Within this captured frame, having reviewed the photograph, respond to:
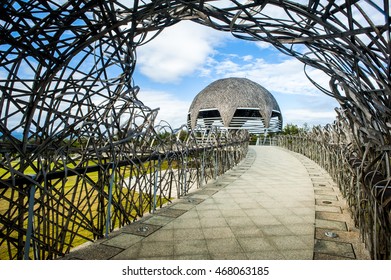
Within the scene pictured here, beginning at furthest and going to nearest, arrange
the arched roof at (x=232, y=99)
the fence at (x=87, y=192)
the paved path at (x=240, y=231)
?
the arched roof at (x=232, y=99)
the paved path at (x=240, y=231)
the fence at (x=87, y=192)

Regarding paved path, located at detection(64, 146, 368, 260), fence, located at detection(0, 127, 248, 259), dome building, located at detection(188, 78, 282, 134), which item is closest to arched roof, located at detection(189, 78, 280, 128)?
dome building, located at detection(188, 78, 282, 134)

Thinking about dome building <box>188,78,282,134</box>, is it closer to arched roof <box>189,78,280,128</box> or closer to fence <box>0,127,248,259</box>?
arched roof <box>189,78,280,128</box>

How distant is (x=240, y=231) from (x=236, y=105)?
2936cm

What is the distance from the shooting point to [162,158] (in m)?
3.09

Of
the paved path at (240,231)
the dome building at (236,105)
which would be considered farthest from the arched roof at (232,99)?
the paved path at (240,231)

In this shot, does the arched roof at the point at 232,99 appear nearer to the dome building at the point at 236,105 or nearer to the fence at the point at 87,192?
the dome building at the point at 236,105

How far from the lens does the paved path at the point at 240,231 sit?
1854mm

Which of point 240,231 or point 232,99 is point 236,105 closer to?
point 232,99

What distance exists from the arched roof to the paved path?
27883mm

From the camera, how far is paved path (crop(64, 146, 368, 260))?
6.08 feet

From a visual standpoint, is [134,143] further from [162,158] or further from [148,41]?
[148,41]

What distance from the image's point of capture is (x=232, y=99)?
102 ft
